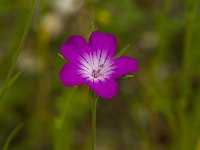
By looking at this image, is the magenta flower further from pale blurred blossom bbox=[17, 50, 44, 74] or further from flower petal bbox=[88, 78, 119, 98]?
pale blurred blossom bbox=[17, 50, 44, 74]

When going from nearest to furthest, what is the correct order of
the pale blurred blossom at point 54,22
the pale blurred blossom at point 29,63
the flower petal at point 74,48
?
the flower petal at point 74,48 < the pale blurred blossom at point 29,63 < the pale blurred blossom at point 54,22

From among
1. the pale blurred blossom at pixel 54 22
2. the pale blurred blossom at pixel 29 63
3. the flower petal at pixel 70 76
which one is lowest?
the flower petal at pixel 70 76

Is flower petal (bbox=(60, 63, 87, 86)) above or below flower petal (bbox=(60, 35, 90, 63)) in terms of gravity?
below

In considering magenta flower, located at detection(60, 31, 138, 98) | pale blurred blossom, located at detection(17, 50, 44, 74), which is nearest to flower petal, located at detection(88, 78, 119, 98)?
magenta flower, located at detection(60, 31, 138, 98)

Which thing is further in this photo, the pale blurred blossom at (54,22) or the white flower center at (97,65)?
the pale blurred blossom at (54,22)

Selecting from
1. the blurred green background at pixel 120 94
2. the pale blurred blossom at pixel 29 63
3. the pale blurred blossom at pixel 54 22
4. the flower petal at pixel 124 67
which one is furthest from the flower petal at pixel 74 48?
the pale blurred blossom at pixel 54 22

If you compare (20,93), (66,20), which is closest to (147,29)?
(66,20)

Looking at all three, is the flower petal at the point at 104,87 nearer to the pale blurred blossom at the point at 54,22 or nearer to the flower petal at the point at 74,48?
the flower petal at the point at 74,48

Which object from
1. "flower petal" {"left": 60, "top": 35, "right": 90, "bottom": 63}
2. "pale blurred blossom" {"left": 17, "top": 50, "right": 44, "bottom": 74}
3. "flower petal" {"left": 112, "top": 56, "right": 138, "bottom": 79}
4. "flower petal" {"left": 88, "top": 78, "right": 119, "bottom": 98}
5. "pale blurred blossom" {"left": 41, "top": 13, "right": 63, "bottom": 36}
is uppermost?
"pale blurred blossom" {"left": 41, "top": 13, "right": 63, "bottom": 36}

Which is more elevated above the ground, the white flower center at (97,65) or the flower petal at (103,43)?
the flower petal at (103,43)
